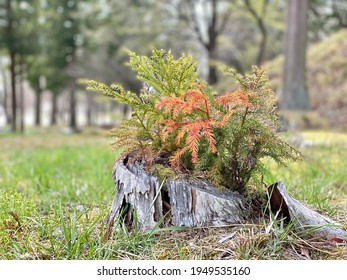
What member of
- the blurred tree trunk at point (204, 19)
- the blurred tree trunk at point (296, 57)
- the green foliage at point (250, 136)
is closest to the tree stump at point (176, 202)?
the green foliage at point (250, 136)

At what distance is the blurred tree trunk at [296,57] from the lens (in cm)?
969

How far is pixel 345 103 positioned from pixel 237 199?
10.5 meters

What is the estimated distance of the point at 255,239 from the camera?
1796mm

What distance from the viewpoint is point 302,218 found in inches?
76.0

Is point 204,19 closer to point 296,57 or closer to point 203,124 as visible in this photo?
point 296,57

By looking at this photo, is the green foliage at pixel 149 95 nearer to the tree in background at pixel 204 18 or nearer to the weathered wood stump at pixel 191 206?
the weathered wood stump at pixel 191 206

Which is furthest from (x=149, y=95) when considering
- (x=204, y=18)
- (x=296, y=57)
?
(x=204, y=18)

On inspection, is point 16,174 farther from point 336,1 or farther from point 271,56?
point 271,56

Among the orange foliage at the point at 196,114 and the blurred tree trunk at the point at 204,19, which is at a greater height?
the blurred tree trunk at the point at 204,19

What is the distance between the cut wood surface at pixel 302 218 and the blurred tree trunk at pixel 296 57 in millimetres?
8104

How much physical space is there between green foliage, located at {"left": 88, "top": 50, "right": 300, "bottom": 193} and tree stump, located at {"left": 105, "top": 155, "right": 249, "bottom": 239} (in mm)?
94

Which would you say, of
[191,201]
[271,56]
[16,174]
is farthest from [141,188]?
[271,56]

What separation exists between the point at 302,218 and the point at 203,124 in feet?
2.20

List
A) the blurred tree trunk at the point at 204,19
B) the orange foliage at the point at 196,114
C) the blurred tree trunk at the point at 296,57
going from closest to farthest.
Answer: the orange foliage at the point at 196,114 → the blurred tree trunk at the point at 296,57 → the blurred tree trunk at the point at 204,19
